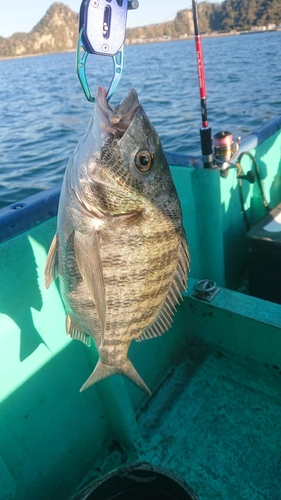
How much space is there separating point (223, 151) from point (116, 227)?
1837 millimetres

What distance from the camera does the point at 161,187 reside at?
1.39 m

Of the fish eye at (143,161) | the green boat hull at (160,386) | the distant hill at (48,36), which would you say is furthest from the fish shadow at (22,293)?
the distant hill at (48,36)

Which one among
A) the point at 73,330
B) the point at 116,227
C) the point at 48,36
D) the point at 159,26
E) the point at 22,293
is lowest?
the point at 73,330

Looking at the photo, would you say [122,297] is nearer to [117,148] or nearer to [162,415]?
[117,148]

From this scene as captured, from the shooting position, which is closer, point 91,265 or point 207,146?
point 91,265

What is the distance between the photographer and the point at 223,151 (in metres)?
2.84

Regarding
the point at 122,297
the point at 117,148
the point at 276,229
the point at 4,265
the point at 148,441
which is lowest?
the point at 148,441

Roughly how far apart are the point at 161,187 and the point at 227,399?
5.93ft

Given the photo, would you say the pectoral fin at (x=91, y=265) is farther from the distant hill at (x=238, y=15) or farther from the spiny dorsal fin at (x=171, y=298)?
the distant hill at (x=238, y=15)

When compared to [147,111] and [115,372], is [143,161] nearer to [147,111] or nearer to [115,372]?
[115,372]

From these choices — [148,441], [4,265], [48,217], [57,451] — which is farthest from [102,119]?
[148,441]

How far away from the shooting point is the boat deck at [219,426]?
208cm

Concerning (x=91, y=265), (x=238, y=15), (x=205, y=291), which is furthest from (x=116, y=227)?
(x=238, y=15)

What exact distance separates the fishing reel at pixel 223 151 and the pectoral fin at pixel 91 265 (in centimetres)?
180
